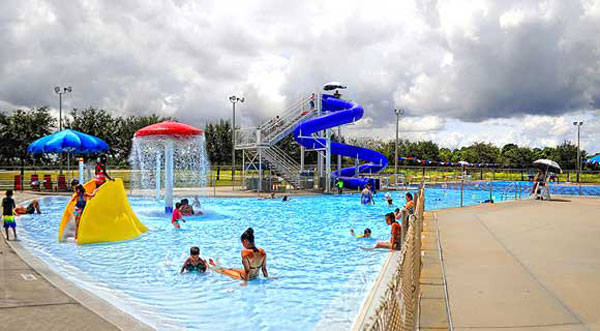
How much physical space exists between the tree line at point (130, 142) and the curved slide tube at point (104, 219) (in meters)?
25.4

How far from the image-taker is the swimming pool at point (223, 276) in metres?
6.55

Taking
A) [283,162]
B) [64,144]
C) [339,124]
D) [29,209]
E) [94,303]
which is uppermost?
[339,124]

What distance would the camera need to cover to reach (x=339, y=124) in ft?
93.4

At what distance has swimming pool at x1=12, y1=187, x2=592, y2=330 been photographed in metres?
6.55

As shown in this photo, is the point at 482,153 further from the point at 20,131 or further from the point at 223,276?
the point at 223,276

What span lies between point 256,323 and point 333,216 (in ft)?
41.2

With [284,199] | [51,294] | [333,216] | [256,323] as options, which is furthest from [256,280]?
[284,199]

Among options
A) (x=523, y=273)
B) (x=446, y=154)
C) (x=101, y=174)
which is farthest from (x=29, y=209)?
(x=446, y=154)

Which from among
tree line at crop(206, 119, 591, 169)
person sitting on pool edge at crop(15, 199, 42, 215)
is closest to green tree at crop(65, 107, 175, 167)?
tree line at crop(206, 119, 591, 169)

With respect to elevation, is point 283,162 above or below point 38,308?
above

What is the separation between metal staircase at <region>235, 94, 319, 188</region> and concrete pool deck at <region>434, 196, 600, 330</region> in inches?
679

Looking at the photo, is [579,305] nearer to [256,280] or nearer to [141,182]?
[256,280]

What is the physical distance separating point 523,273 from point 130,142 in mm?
55448

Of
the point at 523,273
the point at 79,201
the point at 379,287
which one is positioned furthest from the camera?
the point at 79,201
